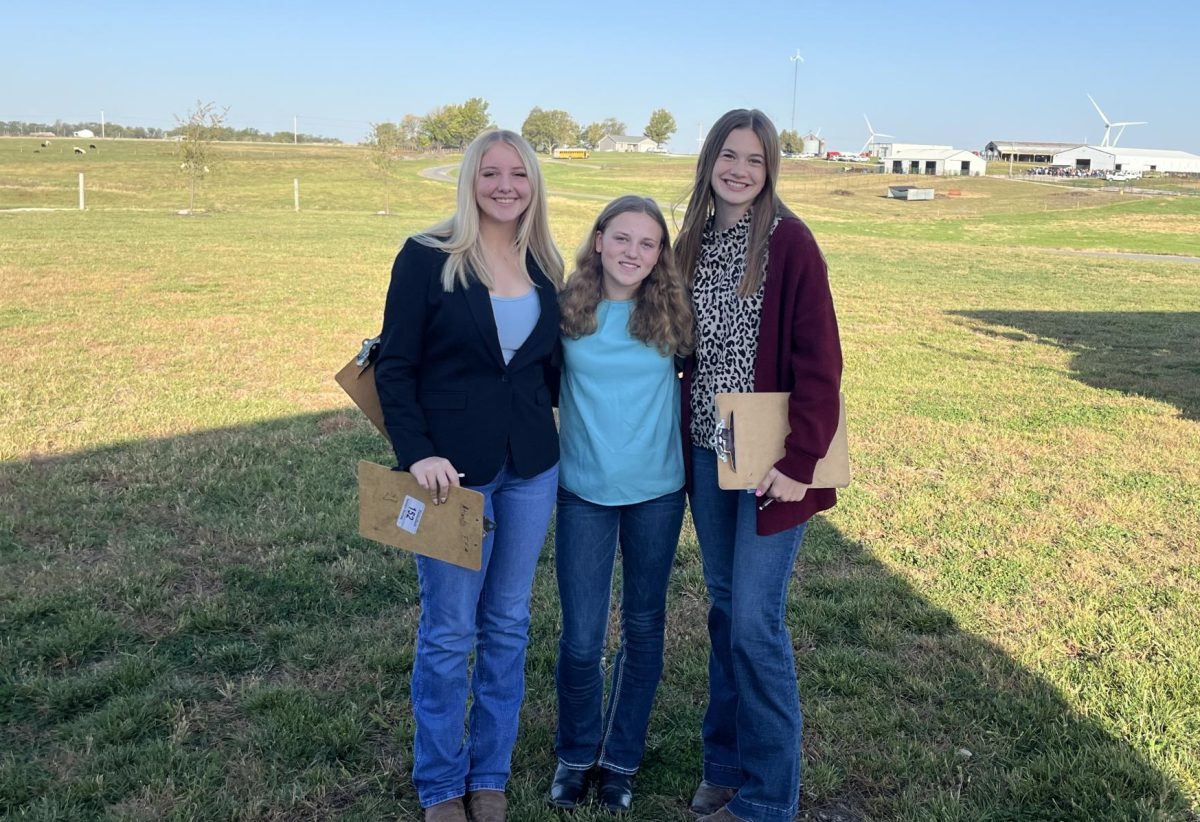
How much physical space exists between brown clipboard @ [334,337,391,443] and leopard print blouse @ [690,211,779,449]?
0.97 metres

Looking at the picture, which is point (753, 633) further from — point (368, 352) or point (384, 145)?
point (384, 145)

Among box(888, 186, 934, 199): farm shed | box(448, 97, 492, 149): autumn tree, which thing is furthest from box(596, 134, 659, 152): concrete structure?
box(888, 186, 934, 199): farm shed

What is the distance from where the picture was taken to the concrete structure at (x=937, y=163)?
9759 centimetres

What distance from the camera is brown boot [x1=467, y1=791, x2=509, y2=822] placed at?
2.83 m

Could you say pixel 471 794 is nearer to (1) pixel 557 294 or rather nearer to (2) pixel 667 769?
(2) pixel 667 769

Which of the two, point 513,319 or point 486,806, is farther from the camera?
point 486,806

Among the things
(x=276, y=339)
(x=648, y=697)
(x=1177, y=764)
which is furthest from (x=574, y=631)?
(x=276, y=339)

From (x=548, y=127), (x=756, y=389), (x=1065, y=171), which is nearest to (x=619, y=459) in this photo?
(x=756, y=389)

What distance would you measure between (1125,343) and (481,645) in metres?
11.2

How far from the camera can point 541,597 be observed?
4.39 metres

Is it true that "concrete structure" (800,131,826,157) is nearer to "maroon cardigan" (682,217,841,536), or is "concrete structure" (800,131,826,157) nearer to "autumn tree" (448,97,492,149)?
"autumn tree" (448,97,492,149)

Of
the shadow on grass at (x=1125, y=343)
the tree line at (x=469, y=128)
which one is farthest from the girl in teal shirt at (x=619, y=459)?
the tree line at (x=469, y=128)

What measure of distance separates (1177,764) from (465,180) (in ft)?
10.0

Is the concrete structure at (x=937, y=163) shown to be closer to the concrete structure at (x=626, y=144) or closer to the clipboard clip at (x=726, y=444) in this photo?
the concrete structure at (x=626, y=144)
